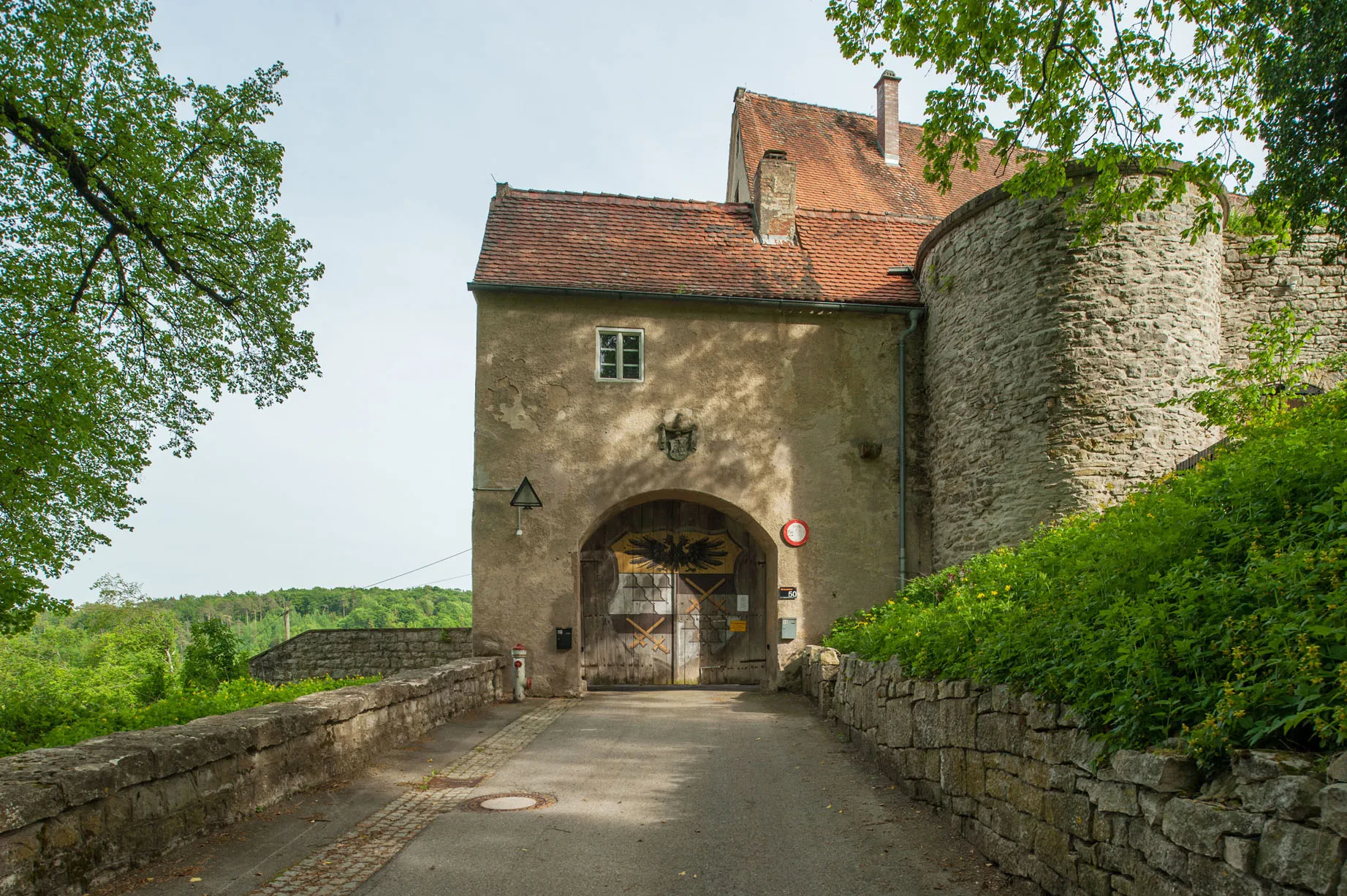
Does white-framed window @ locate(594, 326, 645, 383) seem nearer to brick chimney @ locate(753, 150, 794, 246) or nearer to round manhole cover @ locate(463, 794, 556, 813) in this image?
brick chimney @ locate(753, 150, 794, 246)

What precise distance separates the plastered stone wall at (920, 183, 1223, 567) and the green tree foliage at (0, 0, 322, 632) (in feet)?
39.8

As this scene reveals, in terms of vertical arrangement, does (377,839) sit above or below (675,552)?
below

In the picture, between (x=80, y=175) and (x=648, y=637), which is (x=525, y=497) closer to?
(x=648, y=637)

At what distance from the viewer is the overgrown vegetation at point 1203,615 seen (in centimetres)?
333

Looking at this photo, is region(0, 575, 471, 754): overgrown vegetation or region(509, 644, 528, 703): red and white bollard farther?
region(509, 644, 528, 703): red and white bollard

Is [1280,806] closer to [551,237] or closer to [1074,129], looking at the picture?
[1074,129]

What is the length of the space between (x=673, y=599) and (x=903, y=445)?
15.4 feet

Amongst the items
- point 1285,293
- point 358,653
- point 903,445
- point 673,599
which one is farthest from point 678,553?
point 1285,293

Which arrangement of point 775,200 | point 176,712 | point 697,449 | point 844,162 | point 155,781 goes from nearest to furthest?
1. point 155,781
2. point 176,712
3. point 697,449
4. point 775,200
5. point 844,162

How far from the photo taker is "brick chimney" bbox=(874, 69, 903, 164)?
79.3 feet

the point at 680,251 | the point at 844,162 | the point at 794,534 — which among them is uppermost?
the point at 844,162

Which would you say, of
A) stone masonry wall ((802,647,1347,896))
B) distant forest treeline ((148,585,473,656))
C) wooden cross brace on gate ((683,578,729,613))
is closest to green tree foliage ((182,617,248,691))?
wooden cross brace on gate ((683,578,729,613))

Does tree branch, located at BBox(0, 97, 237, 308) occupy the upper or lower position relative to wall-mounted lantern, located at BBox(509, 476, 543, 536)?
upper

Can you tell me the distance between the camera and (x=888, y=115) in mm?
24312
